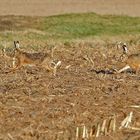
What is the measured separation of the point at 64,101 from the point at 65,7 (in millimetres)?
36092

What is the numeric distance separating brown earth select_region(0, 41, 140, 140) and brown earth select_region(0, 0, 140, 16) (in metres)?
27.6

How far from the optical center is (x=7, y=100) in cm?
1155

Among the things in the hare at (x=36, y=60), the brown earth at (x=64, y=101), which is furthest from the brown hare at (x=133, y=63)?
the hare at (x=36, y=60)

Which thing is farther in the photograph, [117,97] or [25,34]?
[25,34]

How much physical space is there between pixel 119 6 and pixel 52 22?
45.5 ft

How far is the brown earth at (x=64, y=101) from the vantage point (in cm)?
988

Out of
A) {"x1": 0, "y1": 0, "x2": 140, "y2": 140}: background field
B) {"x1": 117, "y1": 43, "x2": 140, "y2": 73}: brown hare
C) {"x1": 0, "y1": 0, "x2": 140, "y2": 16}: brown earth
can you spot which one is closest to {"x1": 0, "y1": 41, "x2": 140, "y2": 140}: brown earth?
{"x1": 0, "y1": 0, "x2": 140, "y2": 140}: background field

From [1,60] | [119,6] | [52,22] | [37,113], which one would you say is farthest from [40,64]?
[119,6]

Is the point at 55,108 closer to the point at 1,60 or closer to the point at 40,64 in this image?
the point at 40,64

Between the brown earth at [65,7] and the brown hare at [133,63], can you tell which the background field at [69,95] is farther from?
the brown earth at [65,7]

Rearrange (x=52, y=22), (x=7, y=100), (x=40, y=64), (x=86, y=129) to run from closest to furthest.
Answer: (x=86, y=129) < (x=7, y=100) < (x=40, y=64) < (x=52, y=22)

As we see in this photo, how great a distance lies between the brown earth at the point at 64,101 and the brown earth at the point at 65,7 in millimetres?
27589

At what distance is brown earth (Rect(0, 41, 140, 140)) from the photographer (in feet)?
32.4

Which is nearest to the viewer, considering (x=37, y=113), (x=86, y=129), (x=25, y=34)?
(x=86, y=129)
